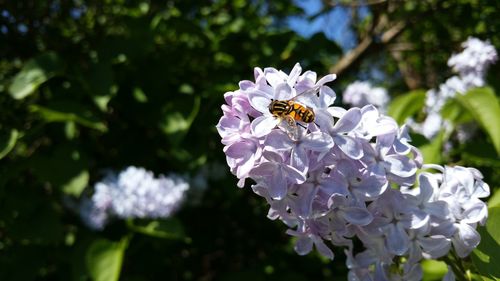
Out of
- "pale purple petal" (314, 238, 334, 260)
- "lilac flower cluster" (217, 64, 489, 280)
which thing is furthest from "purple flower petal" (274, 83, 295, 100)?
"pale purple petal" (314, 238, 334, 260)

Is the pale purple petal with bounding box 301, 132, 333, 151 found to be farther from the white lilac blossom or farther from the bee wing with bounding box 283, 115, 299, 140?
the white lilac blossom

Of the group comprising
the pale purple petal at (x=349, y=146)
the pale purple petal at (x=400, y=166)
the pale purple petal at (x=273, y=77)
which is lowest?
the pale purple petal at (x=400, y=166)

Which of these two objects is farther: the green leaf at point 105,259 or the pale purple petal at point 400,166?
the green leaf at point 105,259

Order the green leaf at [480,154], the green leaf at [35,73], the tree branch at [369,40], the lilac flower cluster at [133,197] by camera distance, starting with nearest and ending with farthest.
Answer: the green leaf at [480,154] < the green leaf at [35,73] < the lilac flower cluster at [133,197] < the tree branch at [369,40]

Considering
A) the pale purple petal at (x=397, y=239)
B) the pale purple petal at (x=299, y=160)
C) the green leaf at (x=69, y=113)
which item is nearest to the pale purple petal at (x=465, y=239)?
the pale purple petal at (x=397, y=239)

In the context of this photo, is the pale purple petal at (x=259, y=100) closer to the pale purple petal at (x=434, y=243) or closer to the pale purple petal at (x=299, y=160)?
the pale purple petal at (x=299, y=160)

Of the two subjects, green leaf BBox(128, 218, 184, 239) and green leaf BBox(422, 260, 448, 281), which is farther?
green leaf BBox(128, 218, 184, 239)
